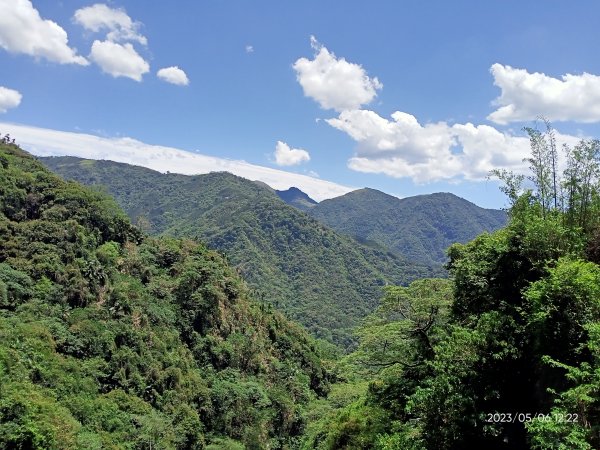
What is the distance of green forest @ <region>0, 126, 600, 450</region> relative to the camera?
1277 centimetres

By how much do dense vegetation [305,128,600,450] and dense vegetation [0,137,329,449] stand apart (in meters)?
26.8

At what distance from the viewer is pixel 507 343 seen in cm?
1320

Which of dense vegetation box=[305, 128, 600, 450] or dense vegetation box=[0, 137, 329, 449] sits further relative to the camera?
dense vegetation box=[0, 137, 329, 449]

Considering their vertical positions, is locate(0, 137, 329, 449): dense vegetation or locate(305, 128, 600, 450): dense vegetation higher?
locate(305, 128, 600, 450): dense vegetation

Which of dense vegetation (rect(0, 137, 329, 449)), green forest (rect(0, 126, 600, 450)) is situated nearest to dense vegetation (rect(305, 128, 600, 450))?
green forest (rect(0, 126, 600, 450))

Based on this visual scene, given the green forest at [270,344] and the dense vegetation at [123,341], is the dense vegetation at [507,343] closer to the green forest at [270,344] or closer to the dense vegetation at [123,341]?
the green forest at [270,344]

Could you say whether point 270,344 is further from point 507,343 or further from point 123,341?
point 507,343

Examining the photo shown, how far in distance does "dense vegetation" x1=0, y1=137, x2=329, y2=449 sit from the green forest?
22cm

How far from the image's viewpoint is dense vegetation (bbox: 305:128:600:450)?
11.0 m

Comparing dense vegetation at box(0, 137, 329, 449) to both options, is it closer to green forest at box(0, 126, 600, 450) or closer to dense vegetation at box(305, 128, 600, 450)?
green forest at box(0, 126, 600, 450)

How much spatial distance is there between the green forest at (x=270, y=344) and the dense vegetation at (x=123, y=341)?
0.22 metres

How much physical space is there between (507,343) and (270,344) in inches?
2716

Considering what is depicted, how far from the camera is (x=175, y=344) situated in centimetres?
6419

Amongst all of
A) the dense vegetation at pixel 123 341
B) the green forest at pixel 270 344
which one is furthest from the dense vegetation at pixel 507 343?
the dense vegetation at pixel 123 341
